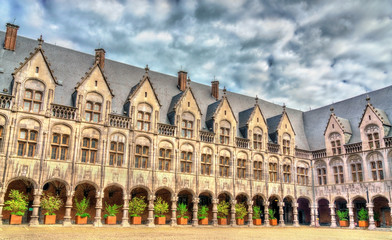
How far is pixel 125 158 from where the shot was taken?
32.6 meters

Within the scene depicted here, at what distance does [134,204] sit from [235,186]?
12123 millimetres

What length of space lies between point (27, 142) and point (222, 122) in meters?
20.3

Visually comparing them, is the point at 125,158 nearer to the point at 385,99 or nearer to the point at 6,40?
the point at 6,40

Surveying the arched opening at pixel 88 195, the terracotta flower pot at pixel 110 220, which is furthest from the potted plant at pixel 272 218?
the arched opening at pixel 88 195

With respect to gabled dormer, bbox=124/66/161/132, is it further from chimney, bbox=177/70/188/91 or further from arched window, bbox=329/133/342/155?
arched window, bbox=329/133/342/155

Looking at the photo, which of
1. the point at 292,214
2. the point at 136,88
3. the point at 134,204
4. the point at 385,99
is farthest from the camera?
the point at 292,214

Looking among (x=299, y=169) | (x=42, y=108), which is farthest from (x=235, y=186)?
(x=42, y=108)

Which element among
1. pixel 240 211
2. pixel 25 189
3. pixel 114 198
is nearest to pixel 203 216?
pixel 240 211

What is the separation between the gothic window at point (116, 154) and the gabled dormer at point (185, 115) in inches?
257

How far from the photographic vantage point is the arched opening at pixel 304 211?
4662cm

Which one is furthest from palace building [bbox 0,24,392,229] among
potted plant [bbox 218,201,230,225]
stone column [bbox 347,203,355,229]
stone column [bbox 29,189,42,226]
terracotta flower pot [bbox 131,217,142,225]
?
terracotta flower pot [bbox 131,217,142,225]

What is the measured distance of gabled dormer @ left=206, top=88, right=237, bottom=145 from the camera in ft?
130

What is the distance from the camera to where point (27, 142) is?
2830cm

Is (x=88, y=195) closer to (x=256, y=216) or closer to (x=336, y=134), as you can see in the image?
(x=256, y=216)
